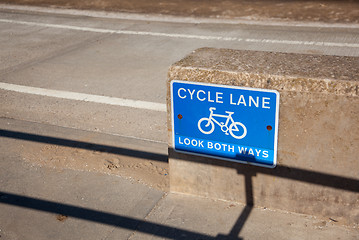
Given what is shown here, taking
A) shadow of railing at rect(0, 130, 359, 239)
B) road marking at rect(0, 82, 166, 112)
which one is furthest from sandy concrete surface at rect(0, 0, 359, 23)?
shadow of railing at rect(0, 130, 359, 239)

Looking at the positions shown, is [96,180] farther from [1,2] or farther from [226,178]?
[1,2]

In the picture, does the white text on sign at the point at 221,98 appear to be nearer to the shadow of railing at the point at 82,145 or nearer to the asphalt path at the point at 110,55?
the shadow of railing at the point at 82,145

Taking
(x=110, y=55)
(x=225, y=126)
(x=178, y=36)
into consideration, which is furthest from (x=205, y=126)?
(x=178, y=36)

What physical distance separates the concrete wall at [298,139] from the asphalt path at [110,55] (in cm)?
190

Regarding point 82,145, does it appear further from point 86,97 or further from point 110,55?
point 110,55

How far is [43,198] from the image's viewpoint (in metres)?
4.56

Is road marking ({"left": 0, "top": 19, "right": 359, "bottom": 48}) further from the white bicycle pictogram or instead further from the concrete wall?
the white bicycle pictogram

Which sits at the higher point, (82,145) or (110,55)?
(110,55)

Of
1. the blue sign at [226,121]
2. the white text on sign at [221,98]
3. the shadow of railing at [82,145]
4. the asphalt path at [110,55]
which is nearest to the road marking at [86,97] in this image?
the asphalt path at [110,55]

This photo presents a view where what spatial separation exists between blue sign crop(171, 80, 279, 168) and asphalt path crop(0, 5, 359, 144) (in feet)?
5.83

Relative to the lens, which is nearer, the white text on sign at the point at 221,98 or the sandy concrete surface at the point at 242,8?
the white text on sign at the point at 221,98

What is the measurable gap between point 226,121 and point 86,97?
404 cm

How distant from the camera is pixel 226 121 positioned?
3941 mm

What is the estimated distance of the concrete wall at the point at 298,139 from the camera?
355 cm
